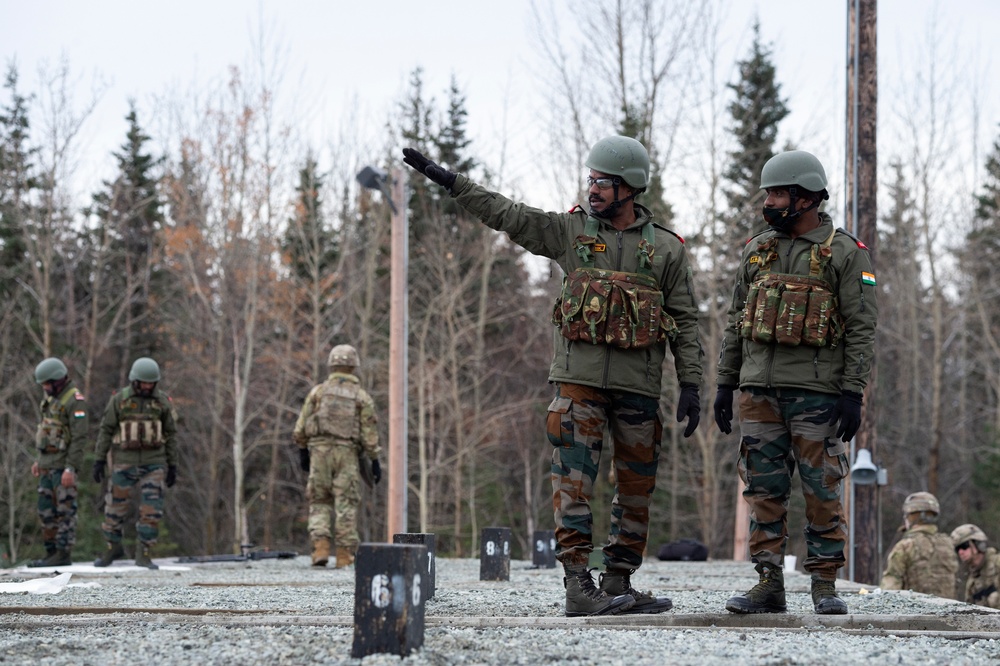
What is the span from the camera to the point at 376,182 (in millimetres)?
14055

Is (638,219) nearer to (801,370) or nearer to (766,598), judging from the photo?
(801,370)

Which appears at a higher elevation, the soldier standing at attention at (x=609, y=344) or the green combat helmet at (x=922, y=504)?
the soldier standing at attention at (x=609, y=344)

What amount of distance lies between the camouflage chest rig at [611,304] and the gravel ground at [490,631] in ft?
4.71

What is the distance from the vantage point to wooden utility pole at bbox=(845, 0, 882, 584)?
11.7 metres

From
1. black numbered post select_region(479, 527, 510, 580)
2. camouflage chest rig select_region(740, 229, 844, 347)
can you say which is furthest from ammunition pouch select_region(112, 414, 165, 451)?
camouflage chest rig select_region(740, 229, 844, 347)

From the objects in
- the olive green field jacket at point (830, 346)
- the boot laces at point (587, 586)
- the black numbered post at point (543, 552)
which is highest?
the olive green field jacket at point (830, 346)

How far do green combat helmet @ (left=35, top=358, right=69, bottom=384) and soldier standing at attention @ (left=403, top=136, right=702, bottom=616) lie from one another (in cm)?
891

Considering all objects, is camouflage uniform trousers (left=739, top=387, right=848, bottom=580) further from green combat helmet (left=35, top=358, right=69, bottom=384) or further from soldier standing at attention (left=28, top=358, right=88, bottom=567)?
green combat helmet (left=35, top=358, right=69, bottom=384)

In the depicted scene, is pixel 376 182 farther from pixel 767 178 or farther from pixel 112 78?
pixel 112 78

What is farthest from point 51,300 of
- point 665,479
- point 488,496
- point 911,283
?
point 911,283

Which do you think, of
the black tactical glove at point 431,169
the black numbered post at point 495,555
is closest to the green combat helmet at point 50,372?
the black numbered post at point 495,555

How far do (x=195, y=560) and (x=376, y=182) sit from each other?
5508 mm

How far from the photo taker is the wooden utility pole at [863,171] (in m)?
11.7

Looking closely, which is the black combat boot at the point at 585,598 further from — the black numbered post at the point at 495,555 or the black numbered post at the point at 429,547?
the black numbered post at the point at 495,555
